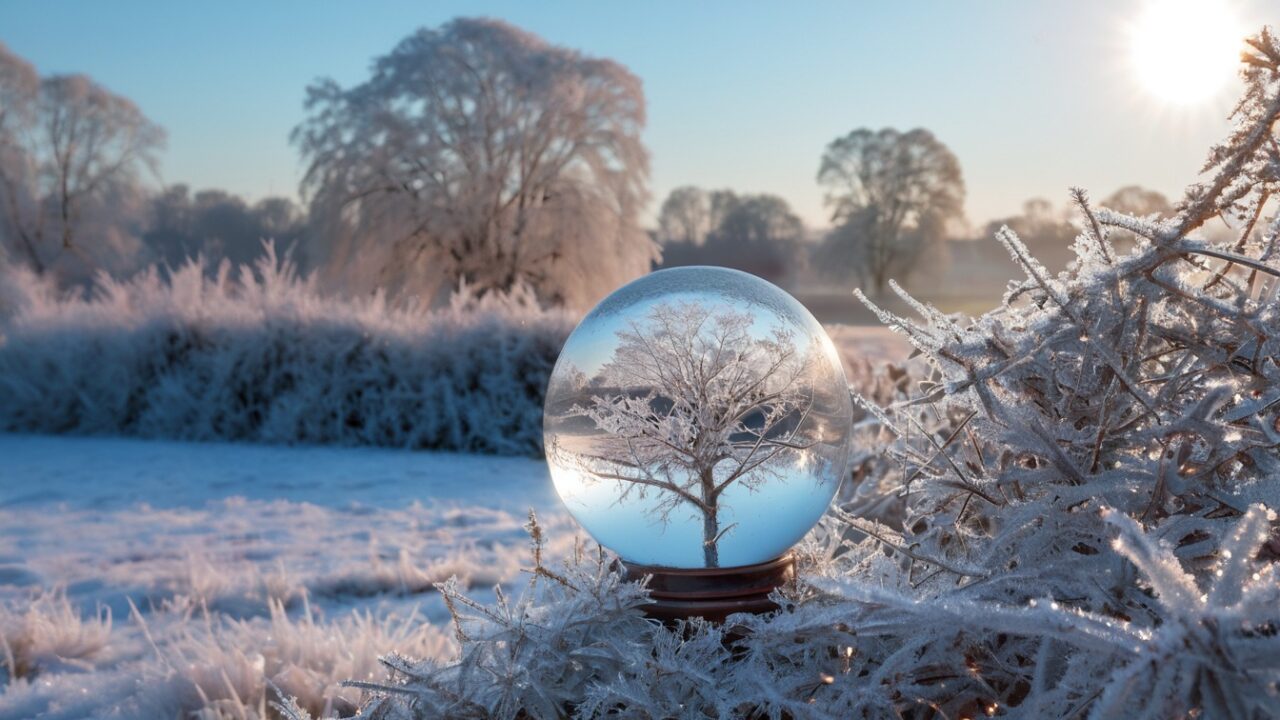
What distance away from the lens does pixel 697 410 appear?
1328mm

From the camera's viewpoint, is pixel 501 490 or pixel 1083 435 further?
pixel 501 490

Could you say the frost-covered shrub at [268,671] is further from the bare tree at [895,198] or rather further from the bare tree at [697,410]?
the bare tree at [895,198]

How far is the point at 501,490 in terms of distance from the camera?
17.1ft

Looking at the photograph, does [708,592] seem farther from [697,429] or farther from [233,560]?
[233,560]

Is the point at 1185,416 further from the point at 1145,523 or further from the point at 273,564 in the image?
the point at 273,564

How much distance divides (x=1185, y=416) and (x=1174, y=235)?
173 millimetres

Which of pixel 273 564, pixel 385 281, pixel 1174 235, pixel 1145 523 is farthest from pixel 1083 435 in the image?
pixel 385 281

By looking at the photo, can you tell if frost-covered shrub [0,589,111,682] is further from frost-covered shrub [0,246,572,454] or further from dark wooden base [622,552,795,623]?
frost-covered shrub [0,246,572,454]

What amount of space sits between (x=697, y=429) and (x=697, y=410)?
0.11 ft

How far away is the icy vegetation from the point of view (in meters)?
0.77

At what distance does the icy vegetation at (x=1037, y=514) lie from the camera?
30.5 inches

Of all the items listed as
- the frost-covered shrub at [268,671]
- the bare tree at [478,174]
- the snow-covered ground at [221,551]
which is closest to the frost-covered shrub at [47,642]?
the snow-covered ground at [221,551]

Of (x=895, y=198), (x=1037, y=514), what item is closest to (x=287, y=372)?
(x=1037, y=514)

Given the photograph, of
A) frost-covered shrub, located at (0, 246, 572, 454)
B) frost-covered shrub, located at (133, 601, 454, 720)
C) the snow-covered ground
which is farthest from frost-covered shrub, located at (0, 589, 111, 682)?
frost-covered shrub, located at (0, 246, 572, 454)
